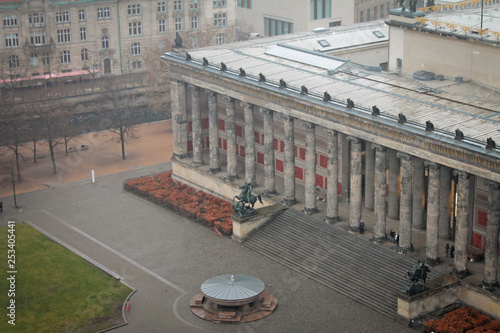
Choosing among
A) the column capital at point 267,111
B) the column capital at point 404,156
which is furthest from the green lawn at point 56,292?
the column capital at point 404,156

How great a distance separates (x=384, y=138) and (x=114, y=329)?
108 feet

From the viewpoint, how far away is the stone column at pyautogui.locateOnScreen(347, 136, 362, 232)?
97.3m

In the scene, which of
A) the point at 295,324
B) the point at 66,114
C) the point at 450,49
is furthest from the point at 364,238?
the point at 66,114

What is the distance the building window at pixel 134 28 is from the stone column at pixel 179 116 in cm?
5899

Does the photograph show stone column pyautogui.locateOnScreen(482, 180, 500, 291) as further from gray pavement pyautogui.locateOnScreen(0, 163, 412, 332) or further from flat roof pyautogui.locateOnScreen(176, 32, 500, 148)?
gray pavement pyautogui.locateOnScreen(0, 163, 412, 332)

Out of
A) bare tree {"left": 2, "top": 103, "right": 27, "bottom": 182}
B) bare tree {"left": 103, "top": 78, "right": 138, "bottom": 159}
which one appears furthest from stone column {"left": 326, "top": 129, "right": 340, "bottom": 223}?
bare tree {"left": 2, "top": 103, "right": 27, "bottom": 182}

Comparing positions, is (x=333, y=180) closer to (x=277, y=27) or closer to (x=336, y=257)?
(x=336, y=257)

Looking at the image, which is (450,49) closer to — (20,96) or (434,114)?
(434,114)

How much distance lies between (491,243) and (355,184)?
60.0 ft

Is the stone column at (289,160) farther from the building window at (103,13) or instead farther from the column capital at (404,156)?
the building window at (103,13)

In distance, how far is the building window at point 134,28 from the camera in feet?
595

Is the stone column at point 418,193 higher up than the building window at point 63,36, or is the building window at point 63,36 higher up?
the building window at point 63,36

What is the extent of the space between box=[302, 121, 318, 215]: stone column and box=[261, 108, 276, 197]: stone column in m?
6.80

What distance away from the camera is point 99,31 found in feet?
586
